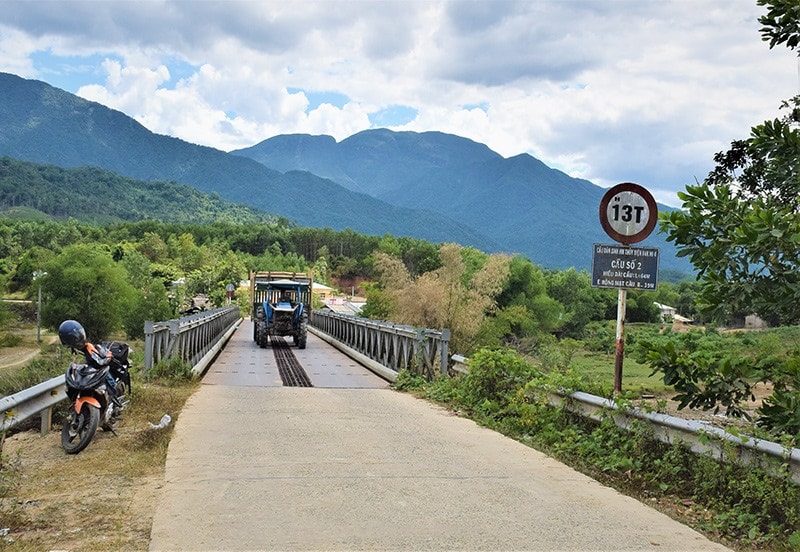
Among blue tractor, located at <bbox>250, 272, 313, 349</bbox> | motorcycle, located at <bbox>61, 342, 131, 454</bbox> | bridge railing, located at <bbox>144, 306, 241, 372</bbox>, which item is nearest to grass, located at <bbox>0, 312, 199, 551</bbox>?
motorcycle, located at <bbox>61, 342, 131, 454</bbox>

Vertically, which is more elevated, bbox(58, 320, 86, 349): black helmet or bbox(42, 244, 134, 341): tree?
bbox(58, 320, 86, 349): black helmet

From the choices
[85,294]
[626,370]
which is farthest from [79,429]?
[85,294]

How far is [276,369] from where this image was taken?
20062 millimetres

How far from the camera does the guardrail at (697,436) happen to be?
214 inches

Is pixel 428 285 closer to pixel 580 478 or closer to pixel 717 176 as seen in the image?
pixel 717 176

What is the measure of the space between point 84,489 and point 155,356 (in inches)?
288

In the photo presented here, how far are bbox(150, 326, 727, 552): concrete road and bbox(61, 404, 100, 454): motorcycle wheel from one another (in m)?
0.83

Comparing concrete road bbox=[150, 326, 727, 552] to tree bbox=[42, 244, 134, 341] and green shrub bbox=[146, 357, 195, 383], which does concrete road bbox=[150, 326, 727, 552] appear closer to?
green shrub bbox=[146, 357, 195, 383]

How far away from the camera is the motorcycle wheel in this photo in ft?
24.6

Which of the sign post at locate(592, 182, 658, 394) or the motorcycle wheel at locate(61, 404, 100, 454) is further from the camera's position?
the sign post at locate(592, 182, 658, 394)

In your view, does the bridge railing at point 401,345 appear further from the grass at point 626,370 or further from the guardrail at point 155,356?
the grass at point 626,370

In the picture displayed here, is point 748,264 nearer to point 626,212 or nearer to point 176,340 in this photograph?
point 626,212

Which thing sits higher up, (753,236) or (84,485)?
(753,236)

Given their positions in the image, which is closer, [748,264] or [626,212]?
[748,264]
